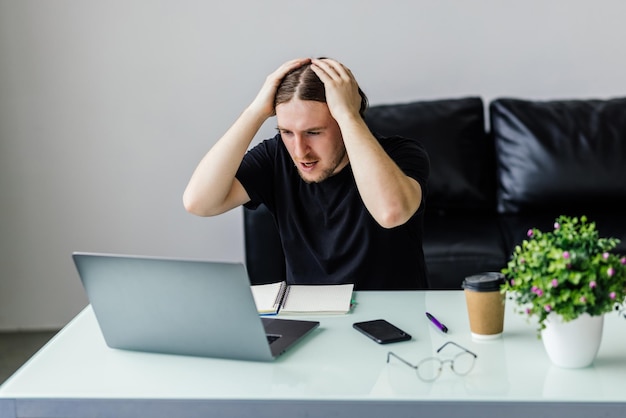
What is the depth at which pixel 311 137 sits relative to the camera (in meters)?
1.93

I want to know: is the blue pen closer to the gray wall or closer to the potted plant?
the potted plant

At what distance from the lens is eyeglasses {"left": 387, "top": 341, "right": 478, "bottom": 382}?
4.25 ft

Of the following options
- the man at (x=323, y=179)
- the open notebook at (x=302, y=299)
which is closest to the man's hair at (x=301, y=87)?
the man at (x=323, y=179)

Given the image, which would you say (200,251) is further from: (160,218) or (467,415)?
(467,415)

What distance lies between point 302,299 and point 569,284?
0.58 metres

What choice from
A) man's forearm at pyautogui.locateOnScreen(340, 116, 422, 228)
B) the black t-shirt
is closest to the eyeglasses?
man's forearm at pyautogui.locateOnScreen(340, 116, 422, 228)

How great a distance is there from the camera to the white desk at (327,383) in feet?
3.92

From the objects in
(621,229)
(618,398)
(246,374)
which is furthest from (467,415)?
(621,229)

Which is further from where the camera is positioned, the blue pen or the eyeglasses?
the blue pen

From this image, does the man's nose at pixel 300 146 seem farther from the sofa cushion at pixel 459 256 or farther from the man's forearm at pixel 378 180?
the sofa cushion at pixel 459 256

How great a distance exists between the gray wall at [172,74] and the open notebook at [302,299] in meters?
1.80

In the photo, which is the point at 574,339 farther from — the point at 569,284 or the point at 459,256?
the point at 459,256

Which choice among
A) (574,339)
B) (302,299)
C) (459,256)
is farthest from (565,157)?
(574,339)

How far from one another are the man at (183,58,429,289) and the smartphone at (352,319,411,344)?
34 cm
